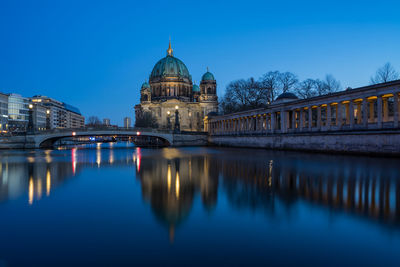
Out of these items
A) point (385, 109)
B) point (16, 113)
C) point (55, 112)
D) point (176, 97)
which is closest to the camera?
point (385, 109)

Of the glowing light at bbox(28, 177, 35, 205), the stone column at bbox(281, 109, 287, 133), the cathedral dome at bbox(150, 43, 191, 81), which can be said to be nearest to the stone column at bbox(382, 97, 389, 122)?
the stone column at bbox(281, 109, 287, 133)

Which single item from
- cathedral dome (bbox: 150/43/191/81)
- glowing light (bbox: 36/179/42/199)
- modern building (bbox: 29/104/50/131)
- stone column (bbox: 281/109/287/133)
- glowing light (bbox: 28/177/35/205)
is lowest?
glowing light (bbox: 36/179/42/199)

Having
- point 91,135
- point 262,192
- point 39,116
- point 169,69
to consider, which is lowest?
point 262,192

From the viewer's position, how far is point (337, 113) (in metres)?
34.8

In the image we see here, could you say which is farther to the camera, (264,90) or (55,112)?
(55,112)

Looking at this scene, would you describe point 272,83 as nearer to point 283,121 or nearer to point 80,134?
point 283,121

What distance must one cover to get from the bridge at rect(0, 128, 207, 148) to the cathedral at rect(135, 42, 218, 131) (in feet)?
129

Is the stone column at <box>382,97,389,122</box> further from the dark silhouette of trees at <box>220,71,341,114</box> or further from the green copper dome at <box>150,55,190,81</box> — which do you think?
the green copper dome at <box>150,55,190,81</box>

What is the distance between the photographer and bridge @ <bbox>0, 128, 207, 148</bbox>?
53.6m

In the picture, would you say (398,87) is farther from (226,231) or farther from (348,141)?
(226,231)

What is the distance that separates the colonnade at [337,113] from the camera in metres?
28.9

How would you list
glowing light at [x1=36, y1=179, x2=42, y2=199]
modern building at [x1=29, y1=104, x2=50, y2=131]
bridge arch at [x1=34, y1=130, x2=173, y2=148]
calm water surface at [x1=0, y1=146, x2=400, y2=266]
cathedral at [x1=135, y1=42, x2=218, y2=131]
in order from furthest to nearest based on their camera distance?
modern building at [x1=29, y1=104, x2=50, y2=131]
cathedral at [x1=135, y1=42, x2=218, y2=131]
bridge arch at [x1=34, y1=130, x2=173, y2=148]
glowing light at [x1=36, y1=179, x2=42, y2=199]
calm water surface at [x1=0, y1=146, x2=400, y2=266]

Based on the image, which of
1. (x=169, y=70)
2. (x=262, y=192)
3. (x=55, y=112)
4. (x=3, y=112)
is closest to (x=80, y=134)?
(x=262, y=192)

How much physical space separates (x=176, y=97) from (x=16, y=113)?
187 ft
